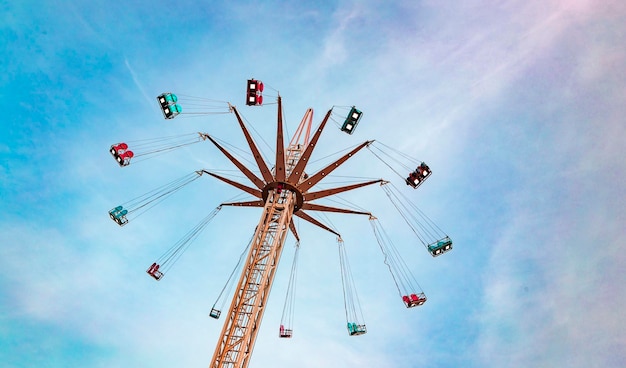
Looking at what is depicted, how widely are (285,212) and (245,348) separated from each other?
346 inches

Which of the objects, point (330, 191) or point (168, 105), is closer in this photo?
point (168, 105)

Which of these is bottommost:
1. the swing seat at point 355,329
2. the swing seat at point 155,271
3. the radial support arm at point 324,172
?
the swing seat at point 355,329

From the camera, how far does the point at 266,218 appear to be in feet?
95.0

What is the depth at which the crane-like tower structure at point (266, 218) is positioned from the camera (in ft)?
79.6

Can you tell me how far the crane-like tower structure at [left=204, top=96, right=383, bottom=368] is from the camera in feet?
79.6

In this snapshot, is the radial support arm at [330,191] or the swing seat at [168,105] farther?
the radial support arm at [330,191]

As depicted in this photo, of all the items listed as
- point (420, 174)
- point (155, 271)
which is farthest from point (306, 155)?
point (155, 271)

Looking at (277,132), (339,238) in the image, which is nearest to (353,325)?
(339,238)

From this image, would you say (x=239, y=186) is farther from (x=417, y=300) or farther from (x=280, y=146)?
(x=417, y=300)

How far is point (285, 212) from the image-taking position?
94.7 feet

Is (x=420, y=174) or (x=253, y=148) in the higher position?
(x=253, y=148)

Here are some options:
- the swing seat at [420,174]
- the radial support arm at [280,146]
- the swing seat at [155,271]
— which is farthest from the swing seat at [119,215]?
the swing seat at [420,174]

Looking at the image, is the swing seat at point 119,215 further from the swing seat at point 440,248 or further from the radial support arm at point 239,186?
the swing seat at point 440,248

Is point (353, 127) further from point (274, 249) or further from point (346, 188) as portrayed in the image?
point (274, 249)
